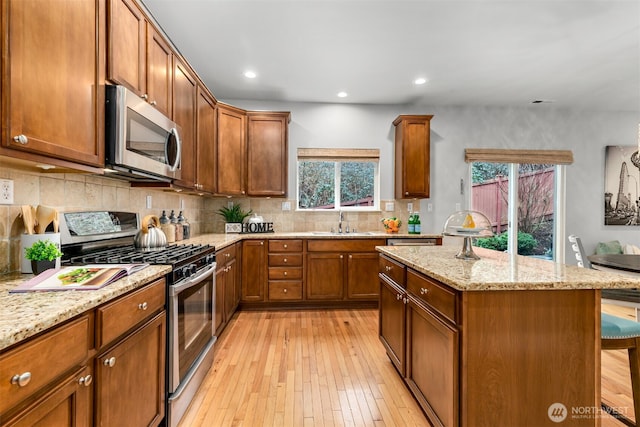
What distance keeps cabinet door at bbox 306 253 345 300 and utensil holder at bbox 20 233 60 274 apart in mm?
2528

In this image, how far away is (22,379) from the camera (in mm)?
730

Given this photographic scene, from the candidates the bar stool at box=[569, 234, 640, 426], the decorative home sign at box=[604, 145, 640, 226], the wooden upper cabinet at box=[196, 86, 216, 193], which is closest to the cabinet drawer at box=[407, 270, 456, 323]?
the bar stool at box=[569, 234, 640, 426]

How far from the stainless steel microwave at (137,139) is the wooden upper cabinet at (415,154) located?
2824mm

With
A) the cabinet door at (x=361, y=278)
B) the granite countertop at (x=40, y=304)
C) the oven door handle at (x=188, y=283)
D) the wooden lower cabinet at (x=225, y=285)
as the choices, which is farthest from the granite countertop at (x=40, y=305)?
the cabinet door at (x=361, y=278)

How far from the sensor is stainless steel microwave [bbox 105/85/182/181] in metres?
1.54

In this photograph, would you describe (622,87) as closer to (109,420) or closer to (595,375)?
(595,375)

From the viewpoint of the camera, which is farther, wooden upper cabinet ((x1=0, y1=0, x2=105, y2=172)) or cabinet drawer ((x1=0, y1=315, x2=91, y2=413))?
wooden upper cabinet ((x1=0, y1=0, x2=105, y2=172))

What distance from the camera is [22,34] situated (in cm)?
106

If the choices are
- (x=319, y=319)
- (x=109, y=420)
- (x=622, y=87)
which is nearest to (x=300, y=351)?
(x=319, y=319)

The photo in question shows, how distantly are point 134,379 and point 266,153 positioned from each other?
3.03m

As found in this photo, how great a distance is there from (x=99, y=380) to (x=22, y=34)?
1.22m

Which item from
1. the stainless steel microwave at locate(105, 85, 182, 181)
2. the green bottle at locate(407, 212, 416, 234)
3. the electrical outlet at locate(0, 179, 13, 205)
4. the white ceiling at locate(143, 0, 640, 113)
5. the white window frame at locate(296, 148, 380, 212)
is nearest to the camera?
the electrical outlet at locate(0, 179, 13, 205)

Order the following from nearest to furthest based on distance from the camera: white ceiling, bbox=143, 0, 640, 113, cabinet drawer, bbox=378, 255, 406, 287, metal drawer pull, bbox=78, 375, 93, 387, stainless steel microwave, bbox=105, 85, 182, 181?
metal drawer pull, bbox=78, 375, 93, 387, stainless steel microwave, bbox=105, 85, 182, 181, cabinet drawer, bbox=378, 255, 406, 287, white ceiling, bbox=143, 0, 640, 113

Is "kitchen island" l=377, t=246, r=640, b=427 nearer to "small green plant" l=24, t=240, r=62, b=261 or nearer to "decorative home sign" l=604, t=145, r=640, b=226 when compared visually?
"small green plant" l=24, t=240, r=62, b=261
